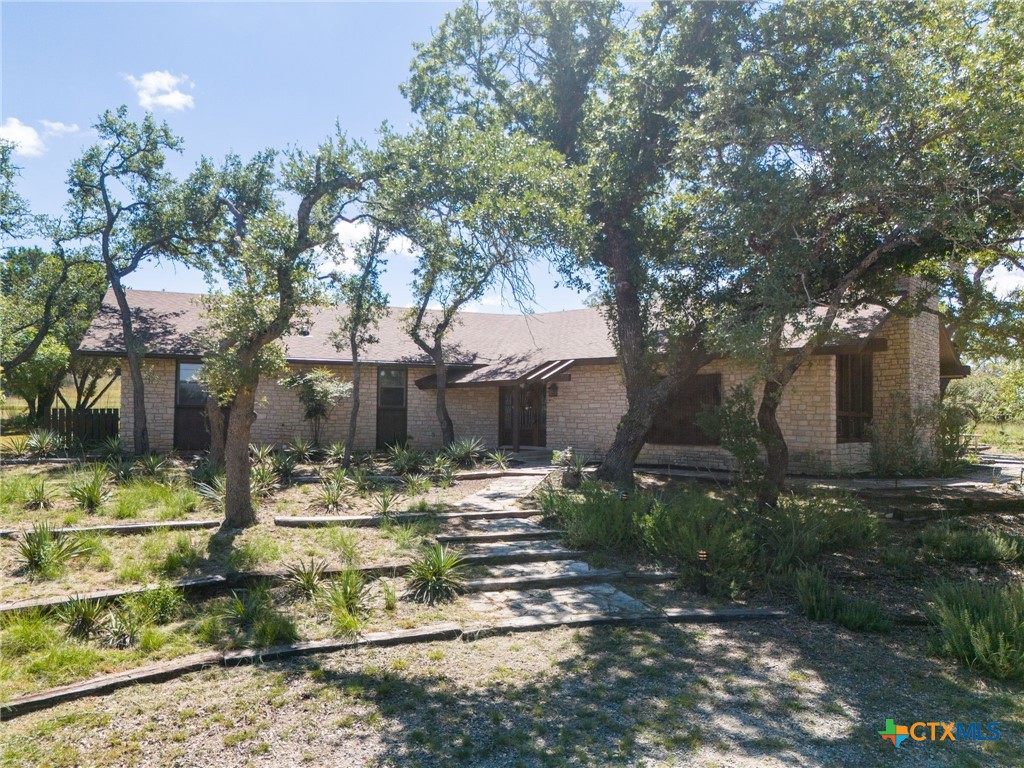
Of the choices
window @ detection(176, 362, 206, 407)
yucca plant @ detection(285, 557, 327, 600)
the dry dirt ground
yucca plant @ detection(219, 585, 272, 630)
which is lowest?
the dry dirt ground

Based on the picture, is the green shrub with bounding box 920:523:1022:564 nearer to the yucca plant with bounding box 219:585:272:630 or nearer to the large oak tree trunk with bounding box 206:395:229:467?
the yucca plant with bounding box 219:585:272:630

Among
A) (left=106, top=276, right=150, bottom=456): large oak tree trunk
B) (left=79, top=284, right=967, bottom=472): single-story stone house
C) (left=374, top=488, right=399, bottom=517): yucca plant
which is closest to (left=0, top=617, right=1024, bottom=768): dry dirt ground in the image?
(left=374, top=488, right=399, bottom=517): yucca plant

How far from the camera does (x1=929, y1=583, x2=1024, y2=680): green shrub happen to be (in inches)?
204

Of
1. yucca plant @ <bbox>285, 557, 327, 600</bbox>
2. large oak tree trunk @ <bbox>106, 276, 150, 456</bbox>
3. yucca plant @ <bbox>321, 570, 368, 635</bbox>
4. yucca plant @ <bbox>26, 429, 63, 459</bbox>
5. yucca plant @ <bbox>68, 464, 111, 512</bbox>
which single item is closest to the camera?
yucca plant @ <bbox>321, 570, 368, 635</bbox>

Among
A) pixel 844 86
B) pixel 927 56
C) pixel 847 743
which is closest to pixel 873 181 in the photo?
pixel 844 86

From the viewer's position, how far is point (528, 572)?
304 inches

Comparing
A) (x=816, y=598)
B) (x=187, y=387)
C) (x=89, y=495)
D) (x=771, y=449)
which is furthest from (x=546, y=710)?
(x=187, y=387)

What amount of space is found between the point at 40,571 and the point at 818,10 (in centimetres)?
1201

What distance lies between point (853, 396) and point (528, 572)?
429 inches

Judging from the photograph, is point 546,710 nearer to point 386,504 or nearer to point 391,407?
point 386,504

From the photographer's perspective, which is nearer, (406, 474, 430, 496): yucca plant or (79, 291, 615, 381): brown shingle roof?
(406, 474, 430, 496): yucca plant

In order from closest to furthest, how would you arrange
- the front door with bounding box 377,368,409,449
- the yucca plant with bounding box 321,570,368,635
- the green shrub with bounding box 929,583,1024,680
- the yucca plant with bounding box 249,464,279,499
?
the green shrub with bounding box 929,583,1024,680, the yucca plant with bounding box 321,570,368,635, the yucca plant with bounding box 249,464,279,499, the front door with bounding box 377,368,409,449

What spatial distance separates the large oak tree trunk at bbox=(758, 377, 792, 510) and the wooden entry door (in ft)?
33.9

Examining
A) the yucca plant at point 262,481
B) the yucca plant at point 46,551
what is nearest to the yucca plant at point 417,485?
the yucca plant at point 262,481
